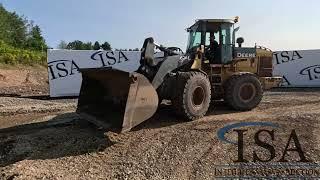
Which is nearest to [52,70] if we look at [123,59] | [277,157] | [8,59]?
[123,59]

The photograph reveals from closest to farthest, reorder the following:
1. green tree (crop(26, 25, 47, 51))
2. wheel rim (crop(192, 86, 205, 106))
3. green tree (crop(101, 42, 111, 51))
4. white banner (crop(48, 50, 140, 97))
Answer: wheel rim (crop(192, 86, 205, 106)), white banner (crop(48, 50, 140, 97)), green tree (crop(101, 42, 111, 51)), green tree (crop(26, 25, 47, 51))

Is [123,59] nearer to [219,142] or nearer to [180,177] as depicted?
[219,142]

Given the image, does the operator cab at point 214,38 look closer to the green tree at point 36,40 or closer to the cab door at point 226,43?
the cab door at point 226,43

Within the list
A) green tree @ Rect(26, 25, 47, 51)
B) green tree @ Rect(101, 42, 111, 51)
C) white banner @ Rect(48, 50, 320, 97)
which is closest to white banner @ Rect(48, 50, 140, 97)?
white banner @ Rect(48, 50, 320, 97)

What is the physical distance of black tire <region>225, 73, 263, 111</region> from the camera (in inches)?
448

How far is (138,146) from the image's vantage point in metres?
7.89

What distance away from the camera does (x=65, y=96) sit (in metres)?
17.1

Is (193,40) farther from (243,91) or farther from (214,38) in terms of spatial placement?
(243,91)

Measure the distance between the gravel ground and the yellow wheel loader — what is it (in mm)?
419

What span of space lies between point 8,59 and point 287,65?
791 inches

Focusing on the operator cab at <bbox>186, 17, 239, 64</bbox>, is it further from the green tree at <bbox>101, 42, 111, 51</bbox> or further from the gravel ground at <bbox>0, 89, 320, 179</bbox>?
the green tree at <bbox>101, 42, 111, 51</bbox>

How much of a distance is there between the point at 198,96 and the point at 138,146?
9.18 ft

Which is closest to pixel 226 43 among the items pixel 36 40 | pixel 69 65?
pixel 69 65

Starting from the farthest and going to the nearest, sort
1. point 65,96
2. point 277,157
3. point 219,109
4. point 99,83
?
point 65,96 → point 219,109 → point 99,83 → point 277,157
